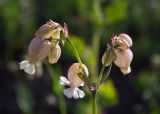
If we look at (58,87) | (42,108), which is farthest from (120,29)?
(58,87)

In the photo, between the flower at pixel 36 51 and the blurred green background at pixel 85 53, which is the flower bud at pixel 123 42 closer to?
the flower at pixel 36 51

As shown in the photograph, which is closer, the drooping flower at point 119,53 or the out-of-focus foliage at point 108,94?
the drooping flower at point 119,53

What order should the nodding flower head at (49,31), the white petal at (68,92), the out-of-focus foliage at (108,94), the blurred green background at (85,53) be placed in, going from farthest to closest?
the blurred green background at (85,53) < the out-of-focus foliage at (108,94) < the white petal at (68,92) < the nodding flower head at (49,31)

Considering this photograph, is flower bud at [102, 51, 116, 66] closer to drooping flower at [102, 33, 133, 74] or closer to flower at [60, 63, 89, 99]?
drooping flower at [102, 33, 133, 74]

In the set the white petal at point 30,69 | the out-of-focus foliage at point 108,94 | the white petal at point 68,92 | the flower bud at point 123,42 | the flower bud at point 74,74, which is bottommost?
the out-of-focus foliage at point 108,94

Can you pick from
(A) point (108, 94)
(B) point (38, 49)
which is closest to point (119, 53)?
(B) point (38, 49)

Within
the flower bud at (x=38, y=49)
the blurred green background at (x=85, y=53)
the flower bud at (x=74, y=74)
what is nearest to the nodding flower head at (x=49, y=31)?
the flower bud at (x=38, y=49)

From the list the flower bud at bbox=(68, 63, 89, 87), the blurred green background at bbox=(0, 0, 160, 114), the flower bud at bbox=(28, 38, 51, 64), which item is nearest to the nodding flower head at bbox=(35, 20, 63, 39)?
the flower bud at bbox=(28, 38, 51, 64)
